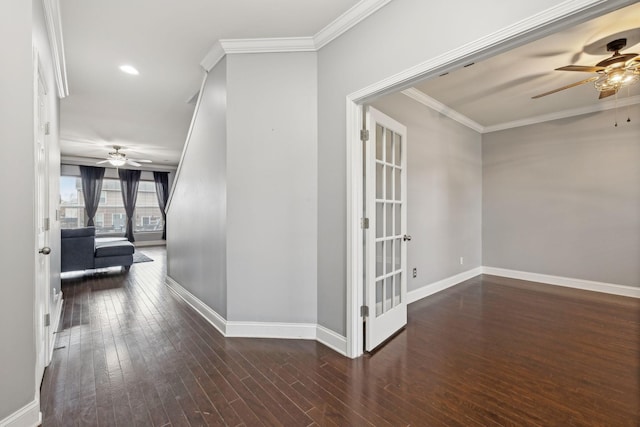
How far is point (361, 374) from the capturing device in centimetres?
203

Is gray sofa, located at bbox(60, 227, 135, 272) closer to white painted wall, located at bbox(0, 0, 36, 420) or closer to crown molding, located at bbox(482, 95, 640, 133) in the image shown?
white painted wall, located at bbox(0, 0, 36, 420)

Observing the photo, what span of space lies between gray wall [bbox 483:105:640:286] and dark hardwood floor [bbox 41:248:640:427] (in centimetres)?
105

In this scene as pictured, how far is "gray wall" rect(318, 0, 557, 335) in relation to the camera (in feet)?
4.97

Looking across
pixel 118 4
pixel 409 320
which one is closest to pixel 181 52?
pixel 118 4

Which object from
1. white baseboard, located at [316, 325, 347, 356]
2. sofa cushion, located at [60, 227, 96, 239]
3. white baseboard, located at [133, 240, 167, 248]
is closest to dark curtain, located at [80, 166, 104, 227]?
white baseboard, located at [133, 240, 167, 248]

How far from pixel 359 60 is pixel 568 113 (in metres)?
4.21

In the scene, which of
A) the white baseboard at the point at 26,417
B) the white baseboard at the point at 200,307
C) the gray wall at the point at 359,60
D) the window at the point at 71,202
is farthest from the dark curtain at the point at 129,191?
the gray wall at the point at 359,60

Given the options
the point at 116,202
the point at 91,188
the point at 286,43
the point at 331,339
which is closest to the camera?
the point at 331,339

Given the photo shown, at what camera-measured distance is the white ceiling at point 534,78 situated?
2.39 metres

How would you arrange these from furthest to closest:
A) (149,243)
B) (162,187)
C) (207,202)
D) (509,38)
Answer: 1. (162,187)
2. (149,243)
3. (207,202)
4. (509,38)

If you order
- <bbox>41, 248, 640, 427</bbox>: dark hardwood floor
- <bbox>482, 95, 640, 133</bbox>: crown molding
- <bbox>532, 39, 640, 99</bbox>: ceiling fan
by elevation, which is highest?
<bbox>482, 95, 640, 133</bbox>: crown molding

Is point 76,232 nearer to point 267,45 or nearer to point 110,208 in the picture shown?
point 267,45

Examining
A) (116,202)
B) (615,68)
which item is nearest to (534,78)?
(615,68)

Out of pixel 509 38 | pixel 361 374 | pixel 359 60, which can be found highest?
pixel 359 60
